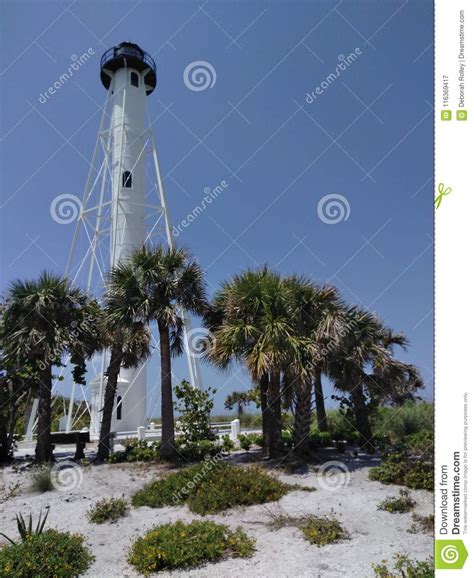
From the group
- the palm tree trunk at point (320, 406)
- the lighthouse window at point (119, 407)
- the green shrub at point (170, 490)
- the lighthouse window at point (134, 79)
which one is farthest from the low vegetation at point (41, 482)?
the lighthouse window at point (134, 79)

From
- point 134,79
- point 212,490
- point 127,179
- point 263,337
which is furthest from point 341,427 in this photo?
point 134,79

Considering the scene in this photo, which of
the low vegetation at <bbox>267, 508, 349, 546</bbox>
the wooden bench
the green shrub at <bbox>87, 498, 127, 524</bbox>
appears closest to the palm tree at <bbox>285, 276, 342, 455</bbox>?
the low vegetation at <bbox>267, 508, 349, 546</bbox>

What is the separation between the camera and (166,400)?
15.0m

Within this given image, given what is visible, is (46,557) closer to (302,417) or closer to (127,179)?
(302,417)

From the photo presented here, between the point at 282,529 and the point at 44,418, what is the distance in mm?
10618

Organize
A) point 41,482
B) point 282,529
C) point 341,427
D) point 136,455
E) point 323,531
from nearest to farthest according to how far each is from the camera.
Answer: point 323,531, point 282,529, point 41,482, point 136,455, point 341,427

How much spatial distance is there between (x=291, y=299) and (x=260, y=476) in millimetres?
5434

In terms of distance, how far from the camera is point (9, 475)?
44.9 ft

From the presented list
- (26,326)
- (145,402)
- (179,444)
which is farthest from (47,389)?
(145,402)

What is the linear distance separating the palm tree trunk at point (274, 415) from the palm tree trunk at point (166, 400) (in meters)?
3.39

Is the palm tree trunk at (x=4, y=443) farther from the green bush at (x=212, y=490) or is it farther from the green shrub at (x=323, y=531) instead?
the green shrub at (x=323, y=531)

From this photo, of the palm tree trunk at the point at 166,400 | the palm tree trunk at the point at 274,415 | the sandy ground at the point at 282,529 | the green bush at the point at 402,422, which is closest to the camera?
the sandy ground at the point at 282,529

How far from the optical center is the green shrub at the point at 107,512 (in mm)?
8891

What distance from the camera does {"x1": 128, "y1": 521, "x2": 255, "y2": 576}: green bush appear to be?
21.0 feet
